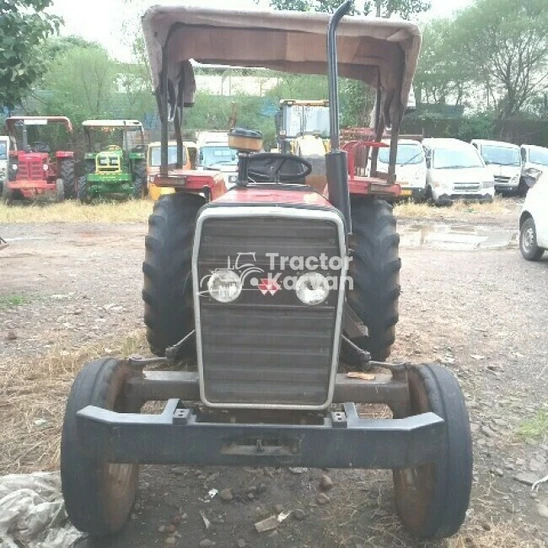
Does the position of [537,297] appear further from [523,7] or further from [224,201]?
[523,7]

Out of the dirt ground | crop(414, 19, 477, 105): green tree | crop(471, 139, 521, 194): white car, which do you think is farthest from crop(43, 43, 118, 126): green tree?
the dirt ground

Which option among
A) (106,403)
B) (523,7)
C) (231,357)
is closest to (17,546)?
(106,403)

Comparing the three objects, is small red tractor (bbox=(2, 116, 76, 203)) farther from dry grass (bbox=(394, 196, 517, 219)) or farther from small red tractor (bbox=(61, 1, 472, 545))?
small red tractor (bbox=(61, 1, 472, 545))

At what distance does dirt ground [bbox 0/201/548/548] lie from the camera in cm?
308

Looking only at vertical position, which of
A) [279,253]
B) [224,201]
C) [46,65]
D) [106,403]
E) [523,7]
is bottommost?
[106,403]

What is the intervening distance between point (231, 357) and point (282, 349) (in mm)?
216

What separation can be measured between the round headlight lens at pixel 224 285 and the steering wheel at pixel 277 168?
1.38m

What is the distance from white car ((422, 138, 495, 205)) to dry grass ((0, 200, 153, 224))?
7.27 m

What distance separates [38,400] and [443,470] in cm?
270

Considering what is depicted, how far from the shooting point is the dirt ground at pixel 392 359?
10.1 feet

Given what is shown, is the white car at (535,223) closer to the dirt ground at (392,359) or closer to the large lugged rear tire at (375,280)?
the dirt ground at (392,359)

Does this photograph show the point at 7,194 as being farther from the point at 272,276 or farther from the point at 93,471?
the point at 272,276

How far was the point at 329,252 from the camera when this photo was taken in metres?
2.64

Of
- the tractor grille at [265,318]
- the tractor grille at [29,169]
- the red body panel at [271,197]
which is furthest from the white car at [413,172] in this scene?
the tractor grille at [265,318]
